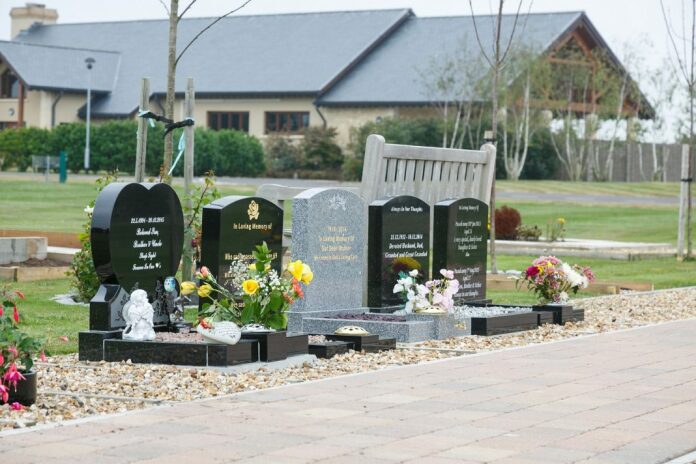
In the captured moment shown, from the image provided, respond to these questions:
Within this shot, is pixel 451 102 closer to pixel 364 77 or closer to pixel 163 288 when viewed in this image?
pixel 364 77

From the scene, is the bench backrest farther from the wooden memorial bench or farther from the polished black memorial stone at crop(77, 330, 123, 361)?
the polished black memorial stone at crop(77, 330, 123, 361)

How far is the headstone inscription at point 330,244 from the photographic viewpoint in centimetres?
1438

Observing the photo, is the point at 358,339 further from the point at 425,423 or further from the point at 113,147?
the point at 113,147

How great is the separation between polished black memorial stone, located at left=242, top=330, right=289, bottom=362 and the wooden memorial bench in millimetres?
4195

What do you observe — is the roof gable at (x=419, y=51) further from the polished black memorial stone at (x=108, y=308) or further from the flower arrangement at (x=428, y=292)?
the polished black memorial stone at (x=108, y=308)

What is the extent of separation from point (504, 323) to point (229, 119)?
158 ft

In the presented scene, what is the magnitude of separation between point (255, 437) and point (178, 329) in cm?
476

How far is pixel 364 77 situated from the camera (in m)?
60.4

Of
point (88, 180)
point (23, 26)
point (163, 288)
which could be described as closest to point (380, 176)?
point (163, 288)

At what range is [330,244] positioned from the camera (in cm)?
1474

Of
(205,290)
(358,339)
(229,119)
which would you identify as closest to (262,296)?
(205,290)

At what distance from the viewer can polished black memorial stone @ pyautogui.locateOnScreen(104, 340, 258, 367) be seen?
1138 cm

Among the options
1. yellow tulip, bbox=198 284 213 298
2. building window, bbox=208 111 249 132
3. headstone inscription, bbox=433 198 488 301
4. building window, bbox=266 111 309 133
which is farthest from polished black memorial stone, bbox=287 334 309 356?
building window, bbox=208 111 249 132

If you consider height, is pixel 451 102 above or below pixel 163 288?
above
